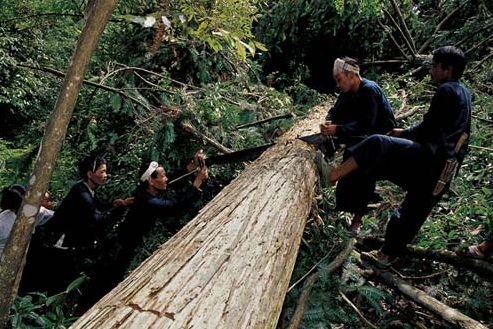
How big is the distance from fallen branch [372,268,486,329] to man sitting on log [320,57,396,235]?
0.73 metres

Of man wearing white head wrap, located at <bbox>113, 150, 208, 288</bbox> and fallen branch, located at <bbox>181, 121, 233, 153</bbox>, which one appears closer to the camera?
man wearing white head wrap, located at <bbox>113, 150, 208, 288</bbox>

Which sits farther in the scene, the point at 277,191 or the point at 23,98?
the point at 23,98

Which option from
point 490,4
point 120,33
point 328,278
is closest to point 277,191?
point 328,278

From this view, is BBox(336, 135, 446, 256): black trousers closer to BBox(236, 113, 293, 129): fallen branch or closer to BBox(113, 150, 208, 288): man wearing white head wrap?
BBox(113, 150, 208, 288): man wearing white head wrap

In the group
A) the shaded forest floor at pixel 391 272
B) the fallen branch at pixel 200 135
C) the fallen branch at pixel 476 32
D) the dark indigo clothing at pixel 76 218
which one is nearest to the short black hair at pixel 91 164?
the dark indigo clothing at pixel 76 218

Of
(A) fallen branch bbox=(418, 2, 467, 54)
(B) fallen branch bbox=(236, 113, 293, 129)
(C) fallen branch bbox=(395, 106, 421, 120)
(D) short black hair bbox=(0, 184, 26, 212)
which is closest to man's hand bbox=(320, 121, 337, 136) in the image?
(B) fallen branch bbox=(236, 113, 293, 129)

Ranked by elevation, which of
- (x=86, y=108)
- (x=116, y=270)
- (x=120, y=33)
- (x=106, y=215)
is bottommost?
(x=116, y=270)

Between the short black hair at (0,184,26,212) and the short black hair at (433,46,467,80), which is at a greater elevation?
the short black hair at (433,46,467,80)

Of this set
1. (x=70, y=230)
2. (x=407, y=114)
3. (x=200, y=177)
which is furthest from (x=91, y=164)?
(x=407, y=114)

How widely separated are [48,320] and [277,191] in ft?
5.52

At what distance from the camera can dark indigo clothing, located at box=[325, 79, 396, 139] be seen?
395 cm

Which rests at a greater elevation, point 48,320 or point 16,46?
point 16,46

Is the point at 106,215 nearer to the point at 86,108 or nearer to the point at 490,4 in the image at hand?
the point at 86,108

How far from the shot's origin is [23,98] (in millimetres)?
12016
